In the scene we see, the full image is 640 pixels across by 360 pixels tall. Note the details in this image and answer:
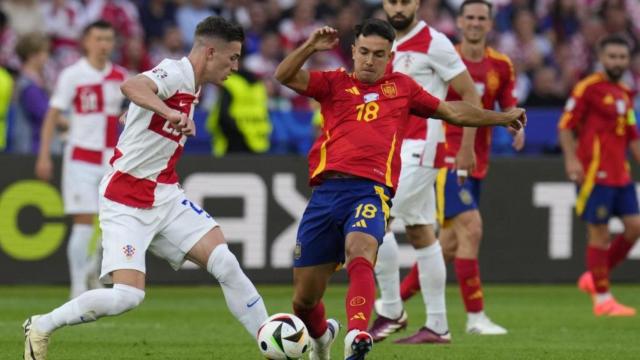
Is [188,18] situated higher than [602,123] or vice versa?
[188,18]

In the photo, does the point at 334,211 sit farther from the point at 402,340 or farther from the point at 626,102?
the point at 626,102

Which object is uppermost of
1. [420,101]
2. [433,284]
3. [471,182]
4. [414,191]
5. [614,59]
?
[420,101]

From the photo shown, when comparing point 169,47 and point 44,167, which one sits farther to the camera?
point 169,47

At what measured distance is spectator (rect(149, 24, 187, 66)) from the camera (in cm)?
1838

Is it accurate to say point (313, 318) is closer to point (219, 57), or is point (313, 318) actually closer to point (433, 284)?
point (219, 57)

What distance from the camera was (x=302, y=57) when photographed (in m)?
8.26

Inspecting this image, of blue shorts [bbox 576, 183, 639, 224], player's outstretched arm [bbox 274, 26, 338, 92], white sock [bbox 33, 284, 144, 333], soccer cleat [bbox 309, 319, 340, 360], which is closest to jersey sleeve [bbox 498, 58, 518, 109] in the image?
blue shorts [bbox 576, 183, 639, 224]

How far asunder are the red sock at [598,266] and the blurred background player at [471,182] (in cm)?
224

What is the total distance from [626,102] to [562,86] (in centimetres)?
728

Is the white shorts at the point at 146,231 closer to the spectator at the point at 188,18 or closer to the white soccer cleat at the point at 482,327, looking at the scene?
the white soccer cleat at the point at 482,327

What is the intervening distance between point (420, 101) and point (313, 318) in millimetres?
1478

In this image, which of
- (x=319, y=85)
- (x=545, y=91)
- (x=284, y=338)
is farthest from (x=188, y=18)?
(x=284, y=338)

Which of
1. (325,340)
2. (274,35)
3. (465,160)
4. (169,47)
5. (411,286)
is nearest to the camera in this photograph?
(325,340)

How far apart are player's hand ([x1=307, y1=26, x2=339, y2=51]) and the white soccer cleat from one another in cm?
388
